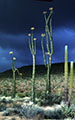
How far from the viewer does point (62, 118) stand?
7.11 metres

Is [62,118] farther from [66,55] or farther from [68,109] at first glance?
[66,55]

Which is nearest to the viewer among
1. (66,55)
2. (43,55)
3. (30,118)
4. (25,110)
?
(30,118)

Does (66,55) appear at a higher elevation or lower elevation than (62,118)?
higher

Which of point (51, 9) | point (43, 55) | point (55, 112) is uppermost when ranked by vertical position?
point (51, 9)

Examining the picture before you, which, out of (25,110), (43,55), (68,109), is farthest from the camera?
(43,55)

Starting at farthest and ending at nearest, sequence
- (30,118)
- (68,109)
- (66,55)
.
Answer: (66,55)
(68,109)
(30,118)

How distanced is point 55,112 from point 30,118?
1.00 m

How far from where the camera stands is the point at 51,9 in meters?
9.62

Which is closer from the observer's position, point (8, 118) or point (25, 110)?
point (8, 118)

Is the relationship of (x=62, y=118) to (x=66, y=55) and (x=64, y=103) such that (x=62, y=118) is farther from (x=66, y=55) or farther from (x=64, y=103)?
(x=66, y=55)

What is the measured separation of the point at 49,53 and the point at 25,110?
126 inches

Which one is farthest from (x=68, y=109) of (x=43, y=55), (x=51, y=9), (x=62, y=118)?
(x=51, y=9)

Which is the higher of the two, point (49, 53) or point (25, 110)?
point (49, 53)

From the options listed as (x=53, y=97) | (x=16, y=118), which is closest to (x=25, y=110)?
(x=16, y=118)
